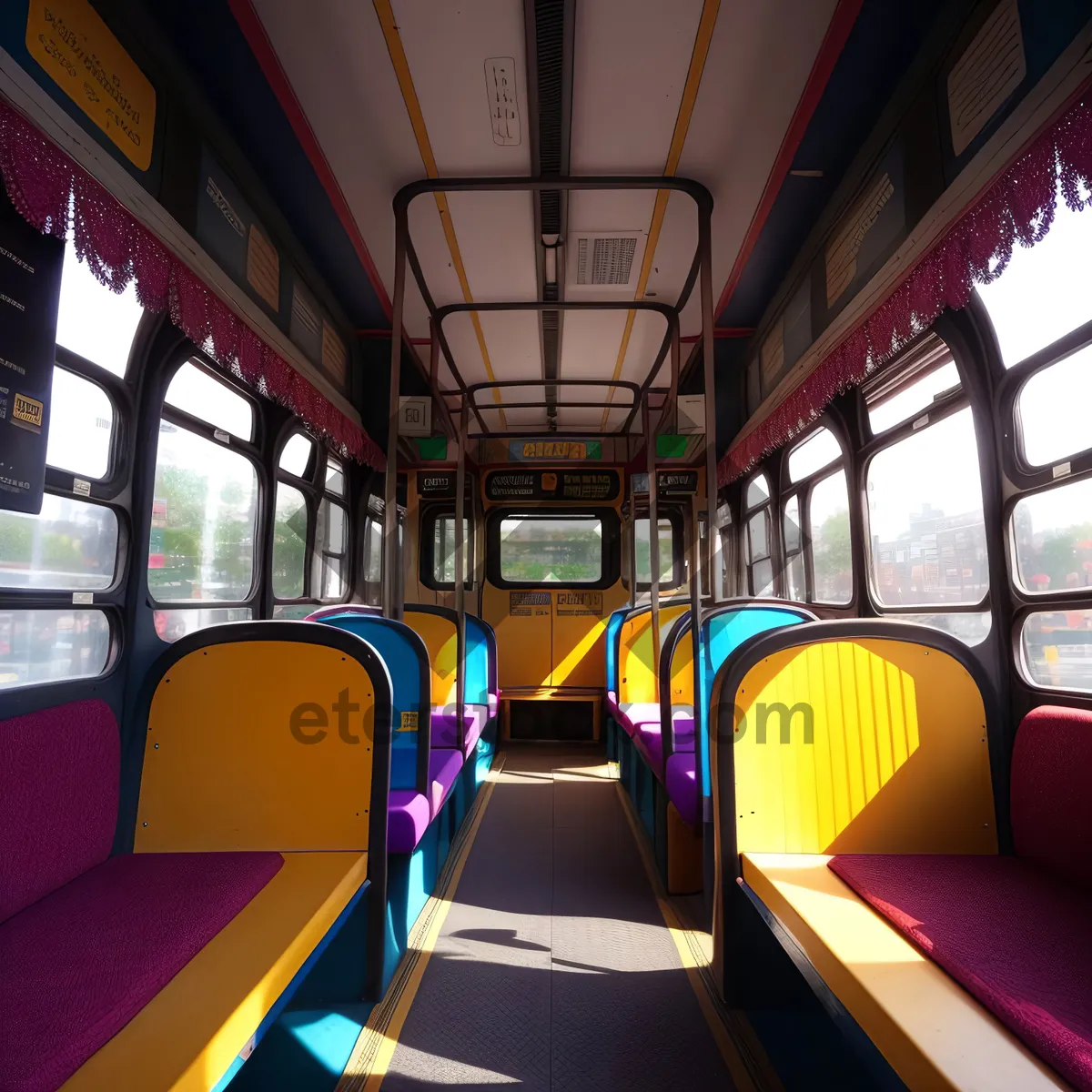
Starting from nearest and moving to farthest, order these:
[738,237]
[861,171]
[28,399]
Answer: [28,399], [861,171], [738,237]

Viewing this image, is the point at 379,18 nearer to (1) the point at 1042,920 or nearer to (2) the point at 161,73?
(2) the point at 161,73

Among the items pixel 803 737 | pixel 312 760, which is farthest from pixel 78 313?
pixel 803 737

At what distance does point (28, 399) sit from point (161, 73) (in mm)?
1329

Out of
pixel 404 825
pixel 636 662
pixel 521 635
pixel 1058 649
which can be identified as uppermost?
pixel 1058 649

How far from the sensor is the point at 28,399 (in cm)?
171

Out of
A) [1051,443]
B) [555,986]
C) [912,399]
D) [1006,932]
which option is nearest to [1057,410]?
[1051,443]

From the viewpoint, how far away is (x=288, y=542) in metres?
4.09

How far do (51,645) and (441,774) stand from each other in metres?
1.52

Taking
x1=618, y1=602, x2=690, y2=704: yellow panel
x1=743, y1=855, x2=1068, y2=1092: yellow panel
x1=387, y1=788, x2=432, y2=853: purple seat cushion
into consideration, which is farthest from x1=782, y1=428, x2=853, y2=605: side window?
x1=387, y1=788, x2=432, y2=853: purple seat cushion

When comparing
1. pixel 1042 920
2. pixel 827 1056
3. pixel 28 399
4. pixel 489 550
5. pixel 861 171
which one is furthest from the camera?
pixel 489 550

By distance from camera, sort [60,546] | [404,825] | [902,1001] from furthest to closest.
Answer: [404,825]
[60,546]
[902,1001]

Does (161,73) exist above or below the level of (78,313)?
above

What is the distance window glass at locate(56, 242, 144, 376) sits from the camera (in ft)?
6.66

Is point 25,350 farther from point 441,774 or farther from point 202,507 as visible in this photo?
point 441,774
